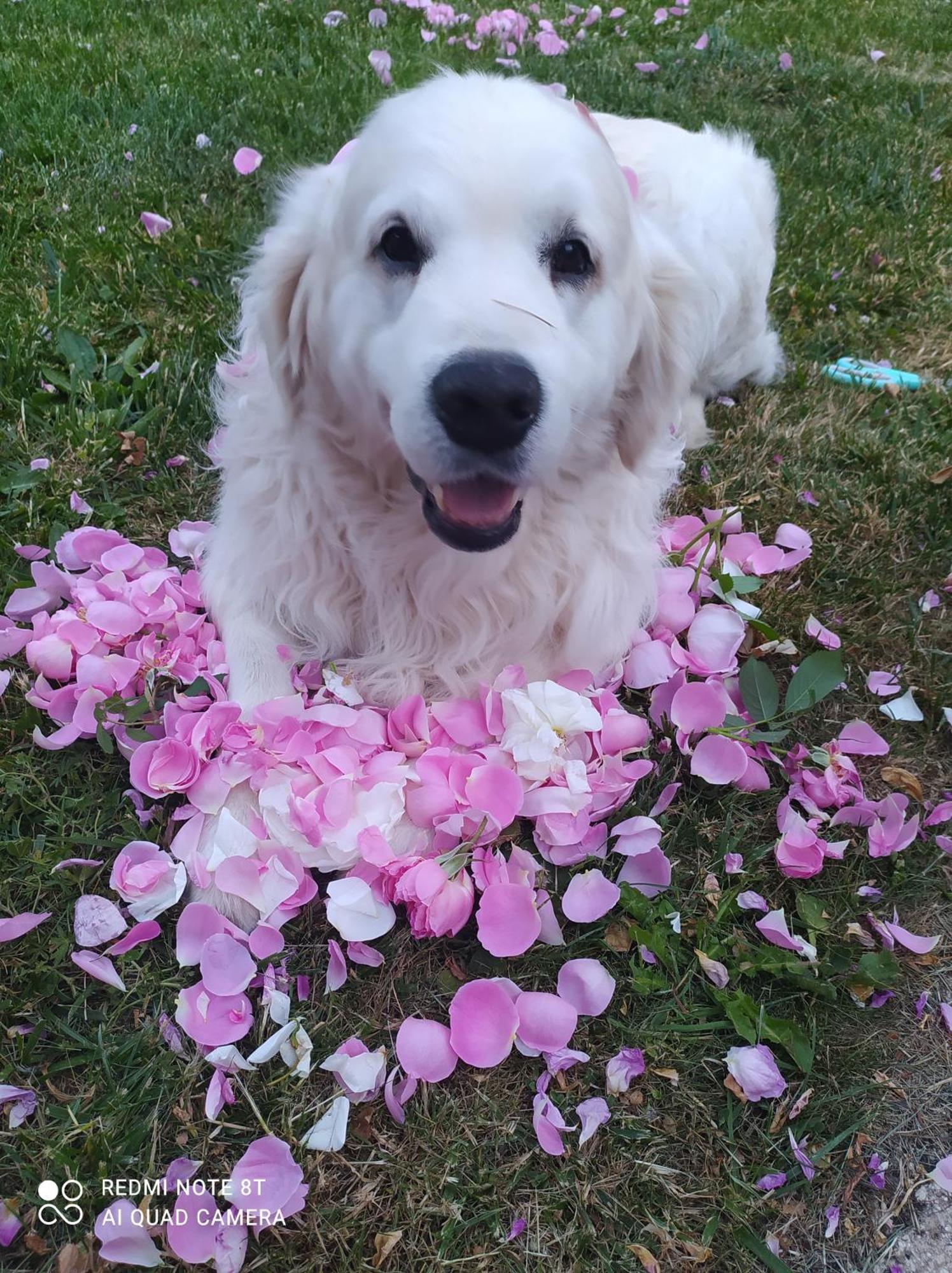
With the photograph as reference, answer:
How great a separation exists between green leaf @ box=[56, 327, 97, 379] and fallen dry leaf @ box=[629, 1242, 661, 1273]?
2710 millimetres

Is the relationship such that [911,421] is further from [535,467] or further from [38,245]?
[38,245]

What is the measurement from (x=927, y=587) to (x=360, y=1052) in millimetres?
2032

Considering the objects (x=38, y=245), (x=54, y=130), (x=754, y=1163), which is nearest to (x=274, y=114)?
(x=54, y=130)

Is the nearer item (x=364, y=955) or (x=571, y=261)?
(x=364, y=955)

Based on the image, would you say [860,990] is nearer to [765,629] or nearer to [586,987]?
[586,987]

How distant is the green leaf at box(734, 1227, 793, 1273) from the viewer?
4.76 ft

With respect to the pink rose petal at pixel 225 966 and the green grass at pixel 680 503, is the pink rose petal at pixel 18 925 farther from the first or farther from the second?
the pink rose petal at pixel 225 966

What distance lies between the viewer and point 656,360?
6.98 feet

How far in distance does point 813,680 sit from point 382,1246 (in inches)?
59.4

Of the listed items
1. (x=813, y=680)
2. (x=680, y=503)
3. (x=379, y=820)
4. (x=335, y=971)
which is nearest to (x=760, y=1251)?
(x=335, y=971)

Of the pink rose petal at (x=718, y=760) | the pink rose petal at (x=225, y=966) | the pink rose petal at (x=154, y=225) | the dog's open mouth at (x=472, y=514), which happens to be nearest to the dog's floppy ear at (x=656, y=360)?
the dog's open mouth at (x=472, y=514)

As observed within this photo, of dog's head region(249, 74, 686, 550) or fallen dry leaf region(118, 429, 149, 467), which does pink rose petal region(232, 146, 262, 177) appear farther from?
dog's head region(249, 74, 686, 550)

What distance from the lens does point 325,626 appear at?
218 centimetres

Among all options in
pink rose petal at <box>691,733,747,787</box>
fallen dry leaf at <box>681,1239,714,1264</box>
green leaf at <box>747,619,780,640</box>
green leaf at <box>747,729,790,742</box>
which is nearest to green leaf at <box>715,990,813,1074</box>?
fallen dry leaf at <box>681,1239,714,1264</box>
